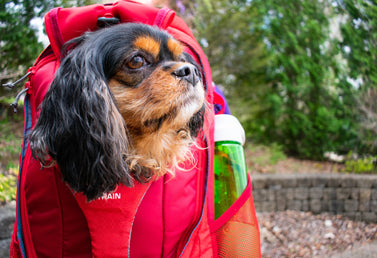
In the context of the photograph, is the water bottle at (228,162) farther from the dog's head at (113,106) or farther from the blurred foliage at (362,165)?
the blurred foliage at (362,165)

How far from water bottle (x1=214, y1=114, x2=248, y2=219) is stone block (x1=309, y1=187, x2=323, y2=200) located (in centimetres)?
220

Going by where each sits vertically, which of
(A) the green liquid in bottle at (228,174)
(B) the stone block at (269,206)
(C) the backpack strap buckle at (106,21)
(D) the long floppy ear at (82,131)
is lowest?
(B) the stone block at (269,206)

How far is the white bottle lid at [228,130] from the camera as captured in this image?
5.60 ft

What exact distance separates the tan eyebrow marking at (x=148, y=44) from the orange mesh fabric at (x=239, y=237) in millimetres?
867

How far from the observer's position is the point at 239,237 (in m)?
1.60

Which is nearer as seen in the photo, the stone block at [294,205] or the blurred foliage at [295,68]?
the stone block at [294,205]

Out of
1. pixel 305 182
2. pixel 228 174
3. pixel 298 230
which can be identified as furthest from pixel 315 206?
pixel 228 174

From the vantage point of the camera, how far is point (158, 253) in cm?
146

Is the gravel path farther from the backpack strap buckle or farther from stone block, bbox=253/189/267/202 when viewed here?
the backpack strap buckle

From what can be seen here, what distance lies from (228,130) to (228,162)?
173 millimetres

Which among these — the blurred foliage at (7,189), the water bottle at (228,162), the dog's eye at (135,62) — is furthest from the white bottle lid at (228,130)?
the blurred foliage at (7,189)

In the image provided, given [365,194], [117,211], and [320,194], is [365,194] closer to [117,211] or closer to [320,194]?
[320,194]

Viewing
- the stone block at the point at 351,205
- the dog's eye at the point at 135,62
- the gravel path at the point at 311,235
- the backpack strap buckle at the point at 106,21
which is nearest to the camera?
the dog's eye at the point at 135,62

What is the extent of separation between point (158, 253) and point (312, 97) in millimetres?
4010
